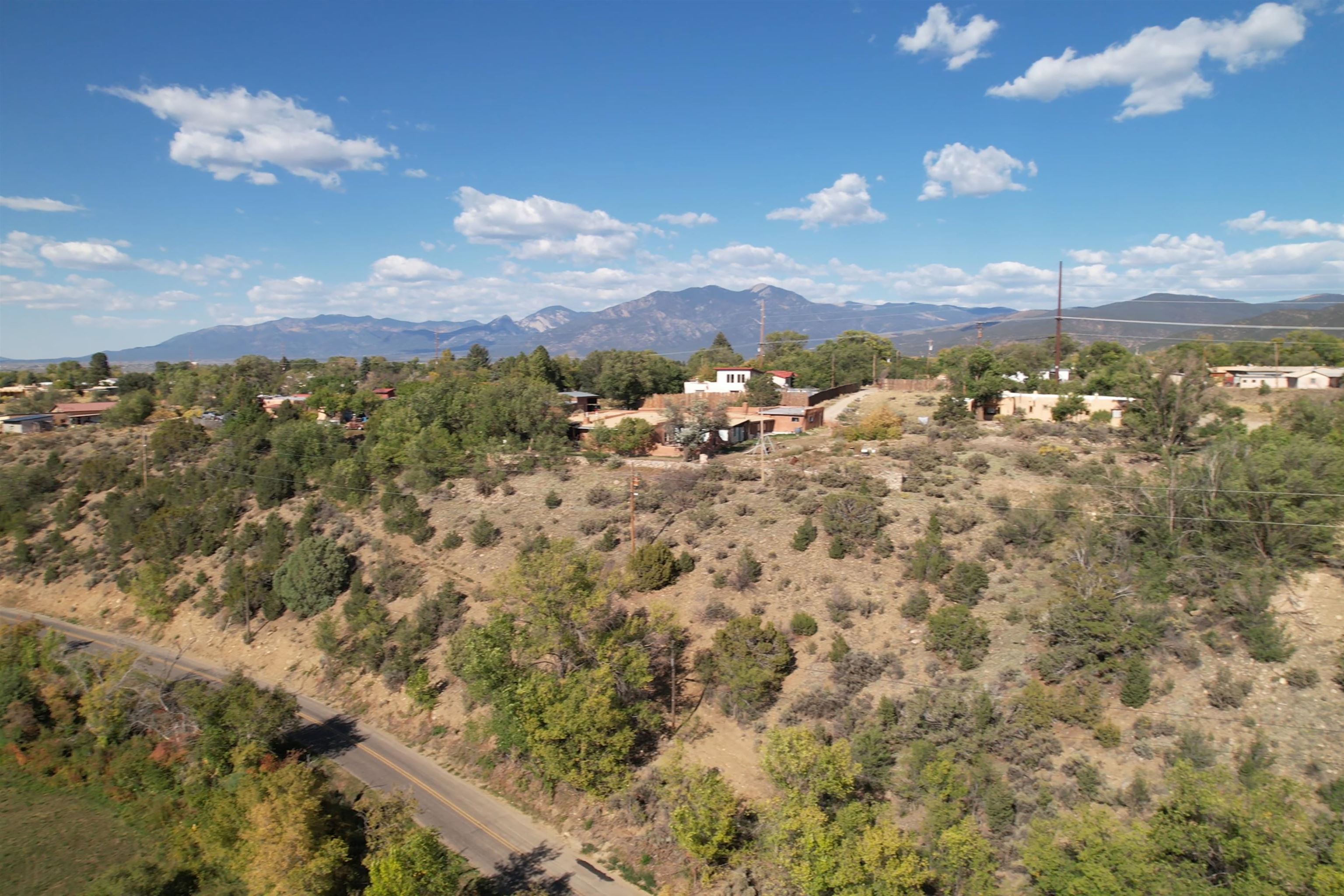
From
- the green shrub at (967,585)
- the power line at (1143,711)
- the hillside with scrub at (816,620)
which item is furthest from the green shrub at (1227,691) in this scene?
the green shrub at (967,585)

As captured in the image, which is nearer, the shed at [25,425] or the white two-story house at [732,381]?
the white two-story house at [732,381]

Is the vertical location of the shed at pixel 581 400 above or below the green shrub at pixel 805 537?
above

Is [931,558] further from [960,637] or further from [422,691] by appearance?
[422,691]

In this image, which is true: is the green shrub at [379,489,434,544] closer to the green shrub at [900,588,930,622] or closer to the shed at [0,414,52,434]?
the green shrub at [900,588,930,622]

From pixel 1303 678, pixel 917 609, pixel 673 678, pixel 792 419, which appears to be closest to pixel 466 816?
pixel 673 678

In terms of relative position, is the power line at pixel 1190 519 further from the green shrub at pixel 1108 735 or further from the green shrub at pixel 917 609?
the green shrub at pixel 1108 735

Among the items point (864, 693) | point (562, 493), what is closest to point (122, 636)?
point (562, 493)

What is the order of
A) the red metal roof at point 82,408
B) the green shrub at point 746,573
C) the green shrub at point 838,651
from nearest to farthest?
1. the green shrub at point 838,651
2. the green shrub at point 746,573
3. the red metal roof at point 82,408
